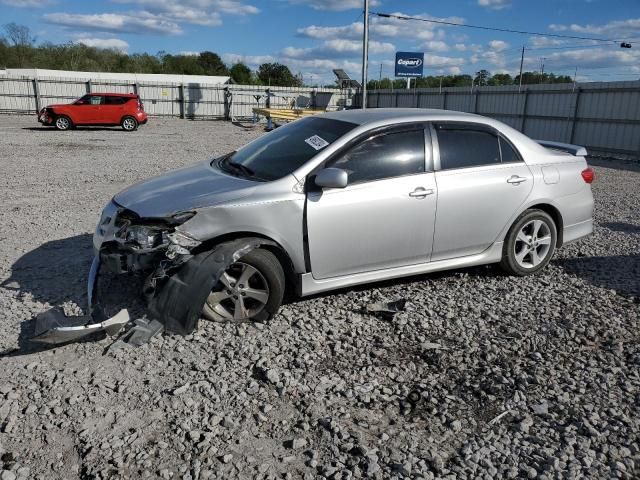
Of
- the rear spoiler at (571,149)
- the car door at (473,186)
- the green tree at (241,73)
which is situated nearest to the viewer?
the car door at (473,186)

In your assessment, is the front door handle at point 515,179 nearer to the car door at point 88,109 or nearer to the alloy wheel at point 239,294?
the alloy wheel at point 239,294

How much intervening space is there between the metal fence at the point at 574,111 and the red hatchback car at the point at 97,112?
1565cm

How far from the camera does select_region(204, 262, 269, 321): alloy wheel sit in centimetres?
408

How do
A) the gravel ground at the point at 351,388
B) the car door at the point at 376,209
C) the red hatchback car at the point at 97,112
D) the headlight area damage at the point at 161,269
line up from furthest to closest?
the red hatchback car at the point at 97,112 < the car door at the point at 376,209 < the headlight area damage at the point at 161,269 < the gravel ground at the point at 351,388

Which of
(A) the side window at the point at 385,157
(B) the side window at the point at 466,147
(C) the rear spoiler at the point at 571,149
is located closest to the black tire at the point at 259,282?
(A) the side window at the point at 385,157

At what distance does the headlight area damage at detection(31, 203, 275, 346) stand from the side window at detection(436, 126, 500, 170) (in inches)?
75.6

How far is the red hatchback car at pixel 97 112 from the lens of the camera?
23797mm

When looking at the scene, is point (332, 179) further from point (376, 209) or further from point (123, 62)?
point (123, 62)

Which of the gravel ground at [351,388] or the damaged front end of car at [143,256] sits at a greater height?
the damaged front end of car at [143,256]

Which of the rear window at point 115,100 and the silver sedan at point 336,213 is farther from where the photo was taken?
the rear window at point 115,100

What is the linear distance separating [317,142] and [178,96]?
34.5 m

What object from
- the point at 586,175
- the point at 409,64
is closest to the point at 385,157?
the point at 586,175

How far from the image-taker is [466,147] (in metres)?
5.04

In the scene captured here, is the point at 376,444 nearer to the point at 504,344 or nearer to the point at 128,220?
the point at 504,344
